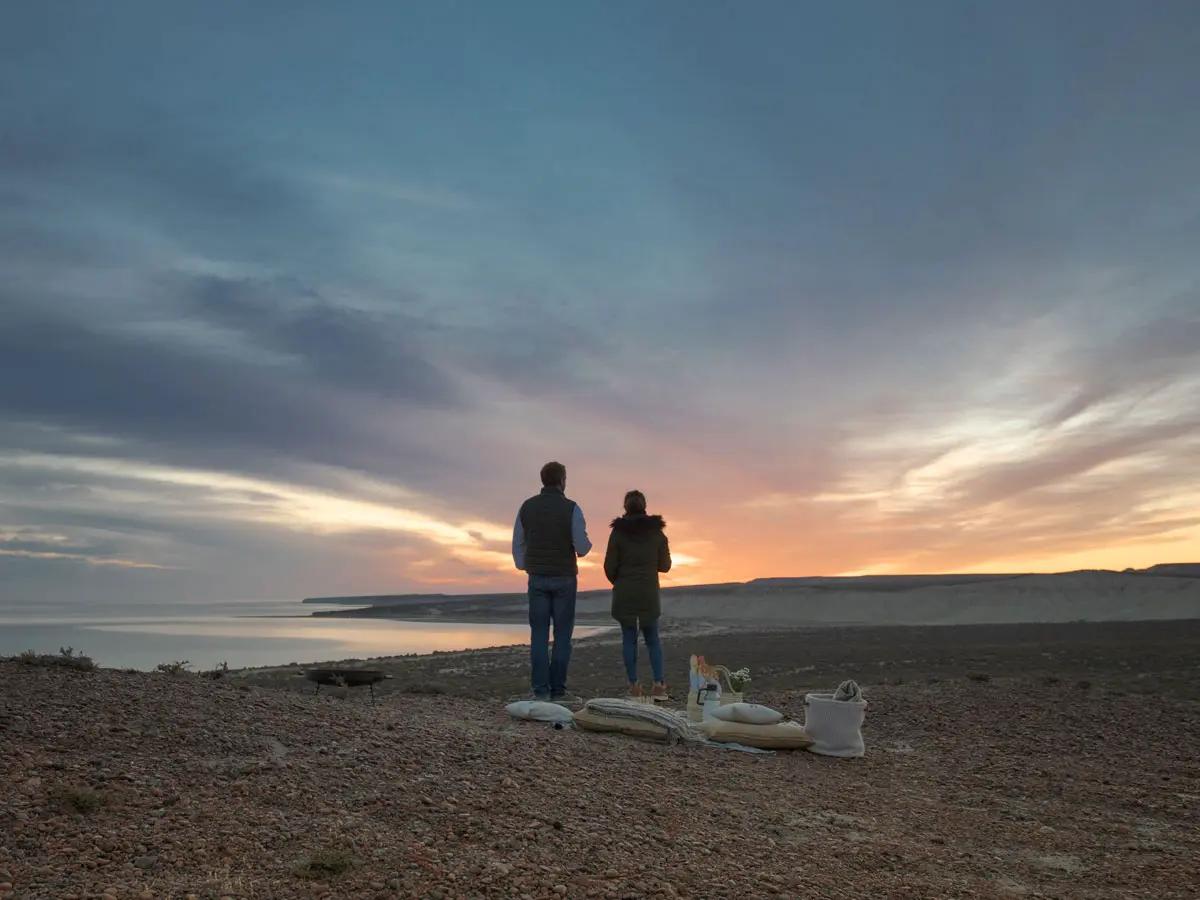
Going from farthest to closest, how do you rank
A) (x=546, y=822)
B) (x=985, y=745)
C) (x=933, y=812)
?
(x=985, y=745), (x=933, y=812), (x=546, y=822)

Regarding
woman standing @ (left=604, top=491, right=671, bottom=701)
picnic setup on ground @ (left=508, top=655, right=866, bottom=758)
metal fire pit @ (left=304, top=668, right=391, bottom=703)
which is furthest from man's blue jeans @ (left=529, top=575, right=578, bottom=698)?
metal fire pit @ (left=304, top=668, right=391, bottom=703)

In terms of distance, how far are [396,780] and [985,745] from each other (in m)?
7.39

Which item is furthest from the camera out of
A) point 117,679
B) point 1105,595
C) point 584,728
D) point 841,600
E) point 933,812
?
point 841,600

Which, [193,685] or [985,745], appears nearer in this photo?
[193,685]

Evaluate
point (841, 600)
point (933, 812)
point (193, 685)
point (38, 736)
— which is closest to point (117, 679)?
point (193, 685)

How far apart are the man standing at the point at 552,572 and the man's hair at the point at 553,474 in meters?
0.22

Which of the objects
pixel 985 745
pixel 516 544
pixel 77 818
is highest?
pixel 516 544

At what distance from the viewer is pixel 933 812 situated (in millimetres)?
7312

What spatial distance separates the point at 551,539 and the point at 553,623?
1.06 meters

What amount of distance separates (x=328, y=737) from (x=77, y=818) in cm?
243

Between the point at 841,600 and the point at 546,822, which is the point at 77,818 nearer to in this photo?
the point at 546,822

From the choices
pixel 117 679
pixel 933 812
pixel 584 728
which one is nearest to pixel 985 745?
pixel 933 812

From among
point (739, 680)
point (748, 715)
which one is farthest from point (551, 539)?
point (748, 715)

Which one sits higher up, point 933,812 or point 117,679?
point 117,679
